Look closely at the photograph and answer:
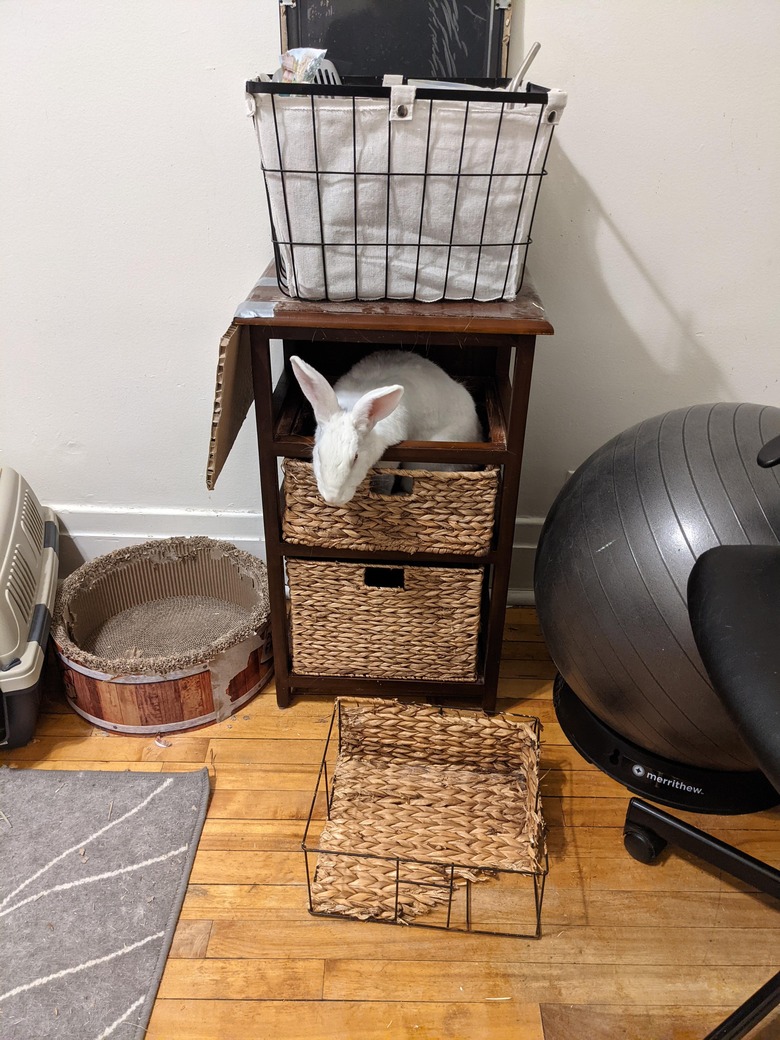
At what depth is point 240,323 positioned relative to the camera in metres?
1.11

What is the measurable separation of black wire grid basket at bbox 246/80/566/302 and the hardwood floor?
0.95 metres

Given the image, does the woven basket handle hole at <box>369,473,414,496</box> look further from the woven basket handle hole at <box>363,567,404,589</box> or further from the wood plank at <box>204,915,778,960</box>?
the wood plank at <box>204,915,778,960</box>

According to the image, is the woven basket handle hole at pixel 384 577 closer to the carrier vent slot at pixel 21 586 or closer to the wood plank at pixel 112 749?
the wood plank at pixel 112 749

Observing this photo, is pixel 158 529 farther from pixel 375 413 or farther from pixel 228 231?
pixel 375 413

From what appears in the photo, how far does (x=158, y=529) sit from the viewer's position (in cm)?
184

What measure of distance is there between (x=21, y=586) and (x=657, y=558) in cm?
122

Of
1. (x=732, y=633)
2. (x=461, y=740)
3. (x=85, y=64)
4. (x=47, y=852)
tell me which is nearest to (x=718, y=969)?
(x=461, y=740)

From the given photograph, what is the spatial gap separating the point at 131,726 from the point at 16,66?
130cm

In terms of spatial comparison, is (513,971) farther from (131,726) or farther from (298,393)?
(298,393)

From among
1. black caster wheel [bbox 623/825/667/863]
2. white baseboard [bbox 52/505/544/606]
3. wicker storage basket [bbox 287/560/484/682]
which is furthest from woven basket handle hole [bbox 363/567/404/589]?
black caster wheel [bbox 623/825/667/863]

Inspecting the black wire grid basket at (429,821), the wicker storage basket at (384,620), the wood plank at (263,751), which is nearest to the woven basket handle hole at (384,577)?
the wicker storage basket at (384,620)

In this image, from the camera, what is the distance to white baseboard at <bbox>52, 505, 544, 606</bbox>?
5.95 feet

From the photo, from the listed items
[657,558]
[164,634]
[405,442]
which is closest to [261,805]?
[164,634]

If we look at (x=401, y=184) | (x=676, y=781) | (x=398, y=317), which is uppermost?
(x=401, y=184)
